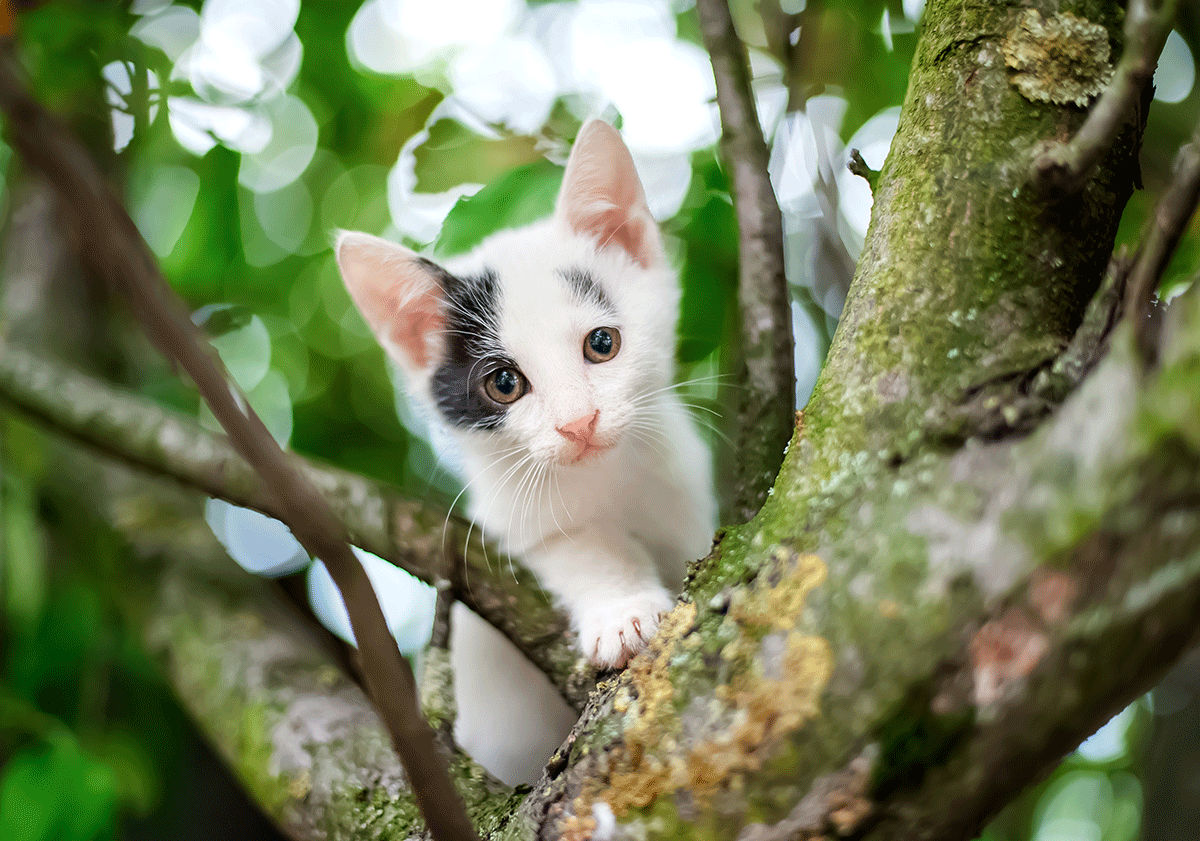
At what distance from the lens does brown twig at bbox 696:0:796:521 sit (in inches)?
56.1

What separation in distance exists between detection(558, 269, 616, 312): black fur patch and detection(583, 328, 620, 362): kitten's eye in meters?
0.06

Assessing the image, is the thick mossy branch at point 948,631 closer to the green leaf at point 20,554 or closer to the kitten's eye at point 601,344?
the kitten's eye at point 601,344

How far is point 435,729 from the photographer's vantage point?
1235mm

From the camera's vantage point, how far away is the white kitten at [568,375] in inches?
63.8

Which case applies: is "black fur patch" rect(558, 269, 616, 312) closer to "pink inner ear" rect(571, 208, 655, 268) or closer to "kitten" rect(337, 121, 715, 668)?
"kitten" rect(337, 121, 715, 668)

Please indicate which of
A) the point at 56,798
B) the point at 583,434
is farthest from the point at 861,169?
the point at 56,798

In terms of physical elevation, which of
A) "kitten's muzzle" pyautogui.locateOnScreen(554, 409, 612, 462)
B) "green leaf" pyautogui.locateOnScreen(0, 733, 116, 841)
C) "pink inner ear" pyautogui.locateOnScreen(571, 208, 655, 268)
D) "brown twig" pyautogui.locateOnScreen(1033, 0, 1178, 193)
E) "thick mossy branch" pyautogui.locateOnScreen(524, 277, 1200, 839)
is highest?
"pink inner ear" pyautogui.locateOnScreen(571, 208, 655, 268)

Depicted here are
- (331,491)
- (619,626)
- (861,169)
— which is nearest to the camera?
(861,169)

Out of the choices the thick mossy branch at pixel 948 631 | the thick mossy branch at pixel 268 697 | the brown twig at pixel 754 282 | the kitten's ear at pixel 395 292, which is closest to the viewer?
the thick mossy branch at pixel 948 631

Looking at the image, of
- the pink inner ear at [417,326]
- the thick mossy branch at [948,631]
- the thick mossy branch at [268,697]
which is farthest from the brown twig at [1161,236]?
the pink inner ear at [417,326]

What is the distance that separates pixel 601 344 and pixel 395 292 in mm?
472

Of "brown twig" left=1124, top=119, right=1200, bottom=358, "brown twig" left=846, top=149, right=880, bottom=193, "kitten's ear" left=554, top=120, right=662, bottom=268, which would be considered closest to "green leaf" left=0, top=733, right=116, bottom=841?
"kitten's ear" left=554, top=120, right=662, bottom=268

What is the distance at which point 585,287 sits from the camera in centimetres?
181

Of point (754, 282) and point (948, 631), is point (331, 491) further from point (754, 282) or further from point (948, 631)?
point (948, 631)
